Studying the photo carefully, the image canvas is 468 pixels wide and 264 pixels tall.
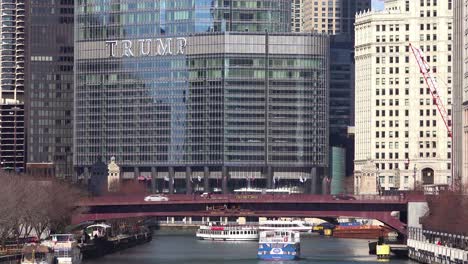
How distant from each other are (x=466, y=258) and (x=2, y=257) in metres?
46.8

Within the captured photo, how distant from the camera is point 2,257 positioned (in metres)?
194

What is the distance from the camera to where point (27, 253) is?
196875 mm

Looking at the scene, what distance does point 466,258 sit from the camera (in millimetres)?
187000

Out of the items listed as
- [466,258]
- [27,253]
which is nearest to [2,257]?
[27,253]

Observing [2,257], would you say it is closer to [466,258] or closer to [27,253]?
[27,253]

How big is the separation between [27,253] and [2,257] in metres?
3.64

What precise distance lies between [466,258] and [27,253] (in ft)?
148
